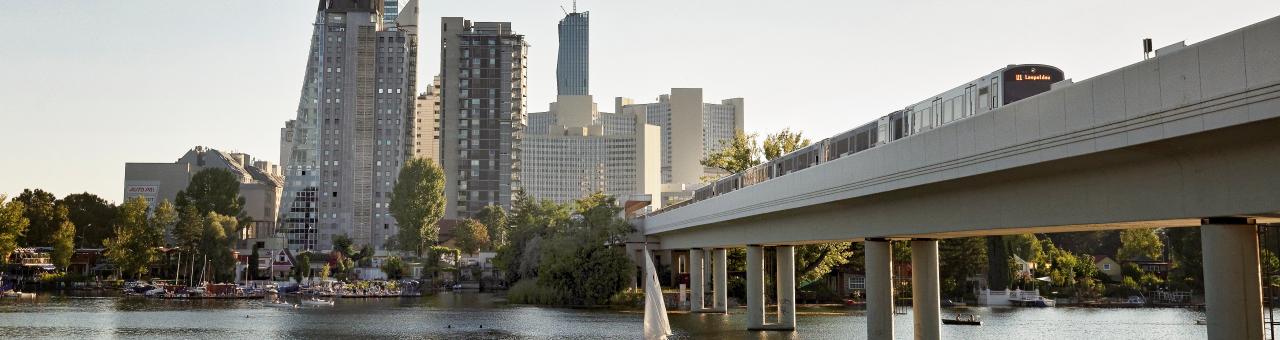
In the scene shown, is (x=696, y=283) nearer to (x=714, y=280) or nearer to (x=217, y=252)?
(x=714, y=280)

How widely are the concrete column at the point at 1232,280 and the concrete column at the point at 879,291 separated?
2105 centimetres

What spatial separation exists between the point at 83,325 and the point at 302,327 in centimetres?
1315

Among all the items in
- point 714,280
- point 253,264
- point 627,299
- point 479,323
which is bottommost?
point 479,323

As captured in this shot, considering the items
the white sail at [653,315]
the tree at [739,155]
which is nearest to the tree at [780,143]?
the tree at [739,155]

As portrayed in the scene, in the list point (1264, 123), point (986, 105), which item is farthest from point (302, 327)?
point (1264, 123)

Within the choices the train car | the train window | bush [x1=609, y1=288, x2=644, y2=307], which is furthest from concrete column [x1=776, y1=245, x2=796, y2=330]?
bush [x1=609, y1=288, x2=644, y2=307]

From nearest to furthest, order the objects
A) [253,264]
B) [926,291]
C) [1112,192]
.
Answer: [1112,192], [926,291], [253,264]

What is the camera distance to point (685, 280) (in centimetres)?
10212

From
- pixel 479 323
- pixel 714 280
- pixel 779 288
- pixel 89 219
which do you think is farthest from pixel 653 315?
pixel 89 219

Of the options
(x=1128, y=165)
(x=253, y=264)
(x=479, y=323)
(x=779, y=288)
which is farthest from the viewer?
(x=253, y=264)

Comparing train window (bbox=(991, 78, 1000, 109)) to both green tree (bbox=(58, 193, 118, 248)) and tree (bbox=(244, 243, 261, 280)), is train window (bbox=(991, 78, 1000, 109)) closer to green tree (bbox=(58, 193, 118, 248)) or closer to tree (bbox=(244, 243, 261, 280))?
tree (bbox=(244, 243, 261, 280))

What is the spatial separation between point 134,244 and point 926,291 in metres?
127

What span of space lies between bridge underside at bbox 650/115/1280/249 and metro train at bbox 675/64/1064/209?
2771 mm

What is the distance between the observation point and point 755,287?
68125 millimetres
